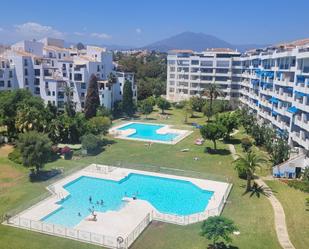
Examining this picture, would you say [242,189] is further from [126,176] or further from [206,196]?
[126,176]

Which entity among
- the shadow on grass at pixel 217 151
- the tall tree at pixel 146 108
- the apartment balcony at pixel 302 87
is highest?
the apartment balcony at pixel 302 87

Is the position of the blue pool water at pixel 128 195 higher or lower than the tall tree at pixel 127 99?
lower

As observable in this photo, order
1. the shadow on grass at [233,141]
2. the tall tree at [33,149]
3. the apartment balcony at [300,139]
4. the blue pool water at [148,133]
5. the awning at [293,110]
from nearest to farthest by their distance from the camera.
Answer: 1. the tall tree at [33,149]
2. the apartment balcony at [300,139]
3. the awning at [293,110]
4. the shadow on grass at [233,141]
5. the blue pool water at [148,133]

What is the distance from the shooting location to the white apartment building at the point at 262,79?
4584 centimetres

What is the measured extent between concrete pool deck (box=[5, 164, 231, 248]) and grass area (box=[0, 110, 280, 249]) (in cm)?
73

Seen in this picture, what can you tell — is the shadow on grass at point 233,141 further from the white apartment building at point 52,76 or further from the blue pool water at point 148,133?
the white apartment building at point 52,76

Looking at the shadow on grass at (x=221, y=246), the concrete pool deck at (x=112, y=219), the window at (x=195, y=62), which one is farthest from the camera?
→ the window at (x=195, y=62)

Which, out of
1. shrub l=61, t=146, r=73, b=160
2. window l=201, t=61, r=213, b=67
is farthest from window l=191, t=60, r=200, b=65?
shrub l=61, t=146, r=73, b=160

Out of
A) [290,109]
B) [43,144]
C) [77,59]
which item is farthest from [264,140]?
[77,59]

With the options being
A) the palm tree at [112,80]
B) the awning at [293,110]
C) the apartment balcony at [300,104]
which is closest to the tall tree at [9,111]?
the palm tree at [112,80]

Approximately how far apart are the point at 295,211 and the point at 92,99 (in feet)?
154

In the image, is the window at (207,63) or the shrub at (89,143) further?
the window at (207,63)

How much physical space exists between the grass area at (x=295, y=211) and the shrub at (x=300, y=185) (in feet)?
1.91

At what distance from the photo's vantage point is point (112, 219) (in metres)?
29.6
